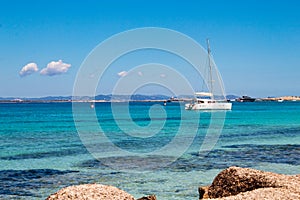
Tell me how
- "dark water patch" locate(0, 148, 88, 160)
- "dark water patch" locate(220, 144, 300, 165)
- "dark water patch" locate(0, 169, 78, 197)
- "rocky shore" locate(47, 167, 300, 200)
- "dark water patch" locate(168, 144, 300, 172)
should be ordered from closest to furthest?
"rocky shore" locate(47, 167, 300, 200)
"dark water patch" locate(0, 169, 78, 197)
"dark water patch" locate(168, 144, 300, 172)
"dark water patch" locate(220, 144, 300, 165)
"dark water patch" locate(0, 148, 88, 160)

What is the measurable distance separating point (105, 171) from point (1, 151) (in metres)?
11.8

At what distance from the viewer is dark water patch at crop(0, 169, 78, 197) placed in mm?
16625

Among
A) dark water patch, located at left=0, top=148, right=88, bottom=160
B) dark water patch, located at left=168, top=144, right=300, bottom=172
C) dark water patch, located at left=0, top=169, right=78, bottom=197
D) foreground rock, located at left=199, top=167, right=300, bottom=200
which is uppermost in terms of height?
foreground rock, located at left=199, top=167, right=300, bottom=200

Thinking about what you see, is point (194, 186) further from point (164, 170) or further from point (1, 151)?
point (1, 151)

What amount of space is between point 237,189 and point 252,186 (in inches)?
16.9

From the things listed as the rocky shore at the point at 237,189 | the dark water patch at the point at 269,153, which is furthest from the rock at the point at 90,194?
the dark water patch at the point at 269,153

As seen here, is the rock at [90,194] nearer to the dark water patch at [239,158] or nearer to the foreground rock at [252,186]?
the foreground rock at [252,186]

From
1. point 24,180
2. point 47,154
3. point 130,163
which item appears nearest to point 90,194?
point 24,180

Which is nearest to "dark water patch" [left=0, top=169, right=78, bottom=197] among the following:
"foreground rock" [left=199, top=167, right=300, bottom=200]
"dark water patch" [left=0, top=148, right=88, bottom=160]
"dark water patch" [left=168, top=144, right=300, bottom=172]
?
"dark water patch" [left=0, top=148, right=88, bottom=160]

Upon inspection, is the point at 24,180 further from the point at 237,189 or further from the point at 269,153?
the point at 269,153

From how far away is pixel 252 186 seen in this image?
10961mm

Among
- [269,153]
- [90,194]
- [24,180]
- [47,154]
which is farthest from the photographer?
A: [47,154]

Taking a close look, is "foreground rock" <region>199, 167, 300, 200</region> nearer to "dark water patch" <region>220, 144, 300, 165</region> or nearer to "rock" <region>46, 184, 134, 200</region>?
"rock" <region>46, 184, 134, 200</region>

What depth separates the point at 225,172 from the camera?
38.8 ft
